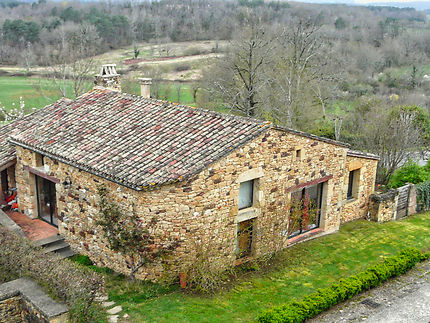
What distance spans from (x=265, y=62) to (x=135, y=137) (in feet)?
64.8

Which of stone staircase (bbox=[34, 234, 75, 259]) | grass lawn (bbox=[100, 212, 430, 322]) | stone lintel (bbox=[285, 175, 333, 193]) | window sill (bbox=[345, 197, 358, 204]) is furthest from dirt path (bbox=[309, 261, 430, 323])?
stone staircase (bbox=[34, 234, 75, 259])

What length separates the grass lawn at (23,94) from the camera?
4234cm

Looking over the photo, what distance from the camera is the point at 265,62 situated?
1267 inches

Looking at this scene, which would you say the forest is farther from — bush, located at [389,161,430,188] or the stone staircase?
the stone staircase

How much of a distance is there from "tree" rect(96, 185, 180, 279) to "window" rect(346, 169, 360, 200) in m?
8.91

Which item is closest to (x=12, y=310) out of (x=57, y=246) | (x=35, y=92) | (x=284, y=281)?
(x=57, y=246)

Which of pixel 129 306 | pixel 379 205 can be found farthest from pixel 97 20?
pixel 129 306

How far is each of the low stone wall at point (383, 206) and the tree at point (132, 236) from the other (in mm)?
9915

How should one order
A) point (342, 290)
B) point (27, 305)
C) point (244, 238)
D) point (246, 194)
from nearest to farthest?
point (27, 305) → point (342, 290) → point (246, 194) → point (244, 238)

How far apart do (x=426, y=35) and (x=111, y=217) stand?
66.5 meters

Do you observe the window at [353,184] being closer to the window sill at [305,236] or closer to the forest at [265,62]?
the window sill at [305,236]

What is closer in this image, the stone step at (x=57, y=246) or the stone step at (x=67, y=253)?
the stone step at (x=67, y=253)

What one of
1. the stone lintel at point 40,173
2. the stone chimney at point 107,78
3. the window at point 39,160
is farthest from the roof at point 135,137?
the stone chimney at point 107,78

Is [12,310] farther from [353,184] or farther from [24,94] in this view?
[24,94]
